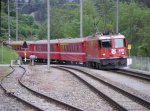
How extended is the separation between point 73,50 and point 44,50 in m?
11.9

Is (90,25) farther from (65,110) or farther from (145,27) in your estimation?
(65,110)

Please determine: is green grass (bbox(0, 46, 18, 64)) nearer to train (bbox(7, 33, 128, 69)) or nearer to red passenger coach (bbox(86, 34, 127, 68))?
train (bbox(7, 33, 128, 69))

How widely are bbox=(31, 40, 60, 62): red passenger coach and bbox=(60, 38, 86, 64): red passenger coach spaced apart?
146 cm

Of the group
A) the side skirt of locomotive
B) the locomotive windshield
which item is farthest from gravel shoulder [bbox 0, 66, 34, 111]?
the locomotive windshield

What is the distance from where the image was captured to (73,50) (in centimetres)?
5169

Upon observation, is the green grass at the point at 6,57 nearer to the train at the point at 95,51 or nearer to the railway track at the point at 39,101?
the train at the point at 95,51

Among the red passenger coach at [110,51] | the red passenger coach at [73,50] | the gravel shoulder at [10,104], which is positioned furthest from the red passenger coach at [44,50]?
the gravel shoulder at [10,104]

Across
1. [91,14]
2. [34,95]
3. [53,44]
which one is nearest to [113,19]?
[91,14]

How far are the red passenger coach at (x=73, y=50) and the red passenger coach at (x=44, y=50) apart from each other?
57.7 inches

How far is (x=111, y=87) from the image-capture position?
75.4ft

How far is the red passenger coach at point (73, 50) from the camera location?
156ft

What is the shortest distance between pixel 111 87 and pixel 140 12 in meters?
45.5

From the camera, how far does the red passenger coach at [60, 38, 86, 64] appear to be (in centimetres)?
4758

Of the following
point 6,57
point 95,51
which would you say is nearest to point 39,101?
point 95,51
